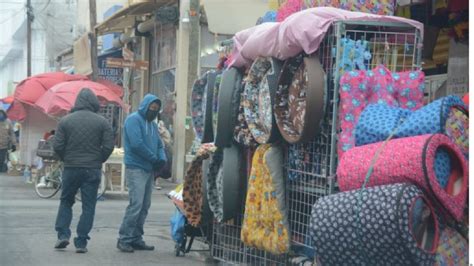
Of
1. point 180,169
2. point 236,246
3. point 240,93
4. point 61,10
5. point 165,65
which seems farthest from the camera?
point 61,10

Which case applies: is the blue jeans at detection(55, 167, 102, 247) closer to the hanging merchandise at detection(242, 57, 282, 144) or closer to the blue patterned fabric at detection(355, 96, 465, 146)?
the hanging merchandise at detection(242, 57, 282, 144)

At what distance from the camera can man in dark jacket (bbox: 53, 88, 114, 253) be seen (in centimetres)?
948

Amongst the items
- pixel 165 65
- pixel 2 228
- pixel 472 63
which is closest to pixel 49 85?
pixel 165 65

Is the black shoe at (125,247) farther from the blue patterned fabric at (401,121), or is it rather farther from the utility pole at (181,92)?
the utility pole at (181,92)

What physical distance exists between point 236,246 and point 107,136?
226 cm

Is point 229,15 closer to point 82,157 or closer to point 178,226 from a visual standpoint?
point 82,157

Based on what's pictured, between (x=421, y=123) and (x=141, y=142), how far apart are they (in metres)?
4.58

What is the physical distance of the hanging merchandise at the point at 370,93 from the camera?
6.15 metres

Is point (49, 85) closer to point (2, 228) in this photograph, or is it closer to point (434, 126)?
point (2, 228)

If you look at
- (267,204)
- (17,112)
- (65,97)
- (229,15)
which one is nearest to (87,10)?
(17,112)

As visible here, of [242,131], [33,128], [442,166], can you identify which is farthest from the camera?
[33,128]

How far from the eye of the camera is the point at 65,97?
19078 millimetres

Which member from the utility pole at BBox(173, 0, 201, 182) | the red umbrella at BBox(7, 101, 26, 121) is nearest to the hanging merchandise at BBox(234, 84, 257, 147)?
the utility pole at BBox(173, 0, 201, 182)

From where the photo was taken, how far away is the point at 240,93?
7.55 m
